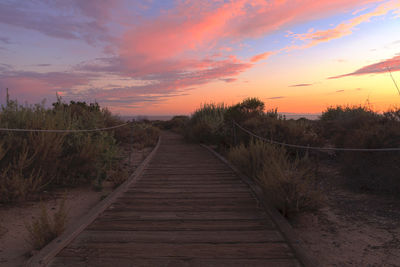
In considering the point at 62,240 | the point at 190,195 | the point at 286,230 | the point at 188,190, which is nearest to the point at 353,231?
the point at 286,230

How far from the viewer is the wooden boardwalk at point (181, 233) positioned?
2713mm

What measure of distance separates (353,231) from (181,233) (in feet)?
7.90

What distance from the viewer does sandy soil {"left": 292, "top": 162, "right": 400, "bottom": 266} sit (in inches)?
117

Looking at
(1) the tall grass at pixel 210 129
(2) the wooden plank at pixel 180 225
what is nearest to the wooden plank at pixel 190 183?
(2) the wooden plank at pixel 180 225

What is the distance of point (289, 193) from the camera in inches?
150

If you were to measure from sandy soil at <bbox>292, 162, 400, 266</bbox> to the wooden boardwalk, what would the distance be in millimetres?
518

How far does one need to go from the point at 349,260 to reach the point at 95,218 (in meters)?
3.24

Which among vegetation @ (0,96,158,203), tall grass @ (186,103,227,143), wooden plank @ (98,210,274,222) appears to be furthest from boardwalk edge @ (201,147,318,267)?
tall grass @ (186,103,227,143)

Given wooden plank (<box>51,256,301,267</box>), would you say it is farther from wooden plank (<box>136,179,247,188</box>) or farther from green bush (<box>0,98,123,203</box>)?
wooden plank (<box>136,179,247,188</box>)

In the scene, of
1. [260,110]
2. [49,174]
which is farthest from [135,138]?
[49,174]

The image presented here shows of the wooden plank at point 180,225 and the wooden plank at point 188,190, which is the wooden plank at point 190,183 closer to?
the wooden plank at point 188,190

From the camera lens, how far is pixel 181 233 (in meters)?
3.29

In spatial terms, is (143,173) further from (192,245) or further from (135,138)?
(135,138)

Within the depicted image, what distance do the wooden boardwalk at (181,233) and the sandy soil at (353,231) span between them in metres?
0.52
